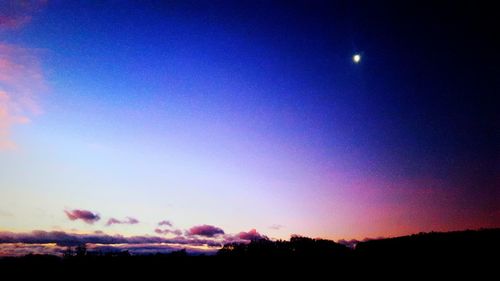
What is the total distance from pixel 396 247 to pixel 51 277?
31.7 metres

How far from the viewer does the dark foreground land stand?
1891 centimetres

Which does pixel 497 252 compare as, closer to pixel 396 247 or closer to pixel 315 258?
pixel 396 247

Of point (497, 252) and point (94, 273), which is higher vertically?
point (497, 252)

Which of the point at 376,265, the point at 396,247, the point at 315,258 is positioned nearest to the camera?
the point at 376,265

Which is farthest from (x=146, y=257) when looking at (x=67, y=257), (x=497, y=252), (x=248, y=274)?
(x=497, y=252)

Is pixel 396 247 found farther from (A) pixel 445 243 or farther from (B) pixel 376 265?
(A) pixel 445 243

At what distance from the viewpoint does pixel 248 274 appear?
98.0ft

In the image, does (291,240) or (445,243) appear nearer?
(445,243)

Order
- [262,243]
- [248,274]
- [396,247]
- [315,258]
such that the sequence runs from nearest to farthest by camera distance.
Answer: [396,247]
[248,274]
[315,258]
[262,243]

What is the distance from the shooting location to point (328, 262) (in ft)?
98.5

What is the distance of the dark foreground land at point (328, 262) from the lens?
1891cm

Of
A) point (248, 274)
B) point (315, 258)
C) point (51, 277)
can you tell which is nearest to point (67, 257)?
point (51, 277)

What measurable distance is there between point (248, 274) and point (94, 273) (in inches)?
594

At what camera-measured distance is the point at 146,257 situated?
3369 centimetres
